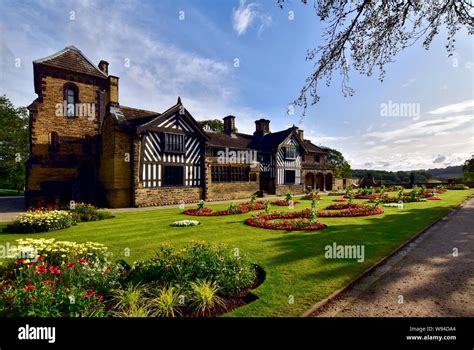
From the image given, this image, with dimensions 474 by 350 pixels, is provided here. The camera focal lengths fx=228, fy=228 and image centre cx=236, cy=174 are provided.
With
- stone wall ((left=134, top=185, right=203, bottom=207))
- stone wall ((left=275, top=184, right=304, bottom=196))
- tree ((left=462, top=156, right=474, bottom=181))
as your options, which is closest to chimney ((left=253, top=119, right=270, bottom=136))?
stone wall ((left=275, top=184, right=304, bottom=196))

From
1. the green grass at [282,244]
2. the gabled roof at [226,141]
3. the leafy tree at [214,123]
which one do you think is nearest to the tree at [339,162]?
the leafy tree at [214,123]

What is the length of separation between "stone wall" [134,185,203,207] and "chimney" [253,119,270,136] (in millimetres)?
17509

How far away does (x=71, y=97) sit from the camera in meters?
22.4

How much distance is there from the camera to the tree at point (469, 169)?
43469mm

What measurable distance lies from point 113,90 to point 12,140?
27.2 m

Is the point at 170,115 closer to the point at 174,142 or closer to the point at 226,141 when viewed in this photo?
the point at 174,142

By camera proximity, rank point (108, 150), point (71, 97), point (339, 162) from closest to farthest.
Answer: point (108, 150)
point (71, 97)
point (339, 162)

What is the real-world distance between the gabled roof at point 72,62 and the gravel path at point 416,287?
92.5 feet

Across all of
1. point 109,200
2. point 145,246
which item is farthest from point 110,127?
point 145,246

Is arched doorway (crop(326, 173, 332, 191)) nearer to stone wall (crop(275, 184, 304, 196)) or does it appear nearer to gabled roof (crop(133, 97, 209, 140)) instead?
stone wall (crop(275, 184, 304, 196))

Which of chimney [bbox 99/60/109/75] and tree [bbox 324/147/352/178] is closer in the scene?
chimney [bbox 99/60/109/75]

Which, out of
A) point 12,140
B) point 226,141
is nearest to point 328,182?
point 226,141

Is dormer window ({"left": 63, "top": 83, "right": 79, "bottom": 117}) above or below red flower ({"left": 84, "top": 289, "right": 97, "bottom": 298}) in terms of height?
above

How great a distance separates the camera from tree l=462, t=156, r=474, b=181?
43.5m
